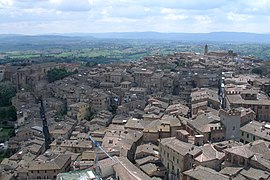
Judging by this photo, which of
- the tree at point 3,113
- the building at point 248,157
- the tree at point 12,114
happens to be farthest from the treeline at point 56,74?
the building at point 248,157

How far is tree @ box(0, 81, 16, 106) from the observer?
9206 cm

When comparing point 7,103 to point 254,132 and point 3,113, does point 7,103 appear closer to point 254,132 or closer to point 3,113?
point 3,113

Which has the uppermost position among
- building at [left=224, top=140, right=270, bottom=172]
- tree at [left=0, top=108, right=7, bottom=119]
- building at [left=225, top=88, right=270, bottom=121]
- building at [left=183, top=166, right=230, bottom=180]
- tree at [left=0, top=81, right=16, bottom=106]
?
building at [left=225, top=88, right=270, bottom=121]

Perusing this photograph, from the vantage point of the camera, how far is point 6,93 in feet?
313

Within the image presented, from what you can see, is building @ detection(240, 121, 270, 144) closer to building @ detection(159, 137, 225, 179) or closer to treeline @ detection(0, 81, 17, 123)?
building @ detection(159, 137, 225, 179)

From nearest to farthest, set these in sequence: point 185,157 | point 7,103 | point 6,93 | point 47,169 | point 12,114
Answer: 1. point 185,157
2. point 47,169
3. point 12,114
4. point 7,103
5. point 6,93

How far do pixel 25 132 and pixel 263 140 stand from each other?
143 feet

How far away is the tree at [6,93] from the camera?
92062mm

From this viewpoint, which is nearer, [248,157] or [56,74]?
[248,157]

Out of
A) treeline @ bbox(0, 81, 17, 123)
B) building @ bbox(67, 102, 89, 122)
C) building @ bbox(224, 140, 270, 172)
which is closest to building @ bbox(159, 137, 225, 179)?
building @ bbox(224, 140, 270, 172)

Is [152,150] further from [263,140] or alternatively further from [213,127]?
[263,140]

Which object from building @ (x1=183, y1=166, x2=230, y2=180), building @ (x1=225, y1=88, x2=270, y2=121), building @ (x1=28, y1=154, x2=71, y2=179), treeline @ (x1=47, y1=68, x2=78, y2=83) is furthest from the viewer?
treeline @ (x1=47, y1=68, x2=78, y2=83)

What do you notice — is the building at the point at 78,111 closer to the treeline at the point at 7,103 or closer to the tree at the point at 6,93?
the treeline at the point at 7,103

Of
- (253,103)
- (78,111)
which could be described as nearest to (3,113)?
(78,111)
